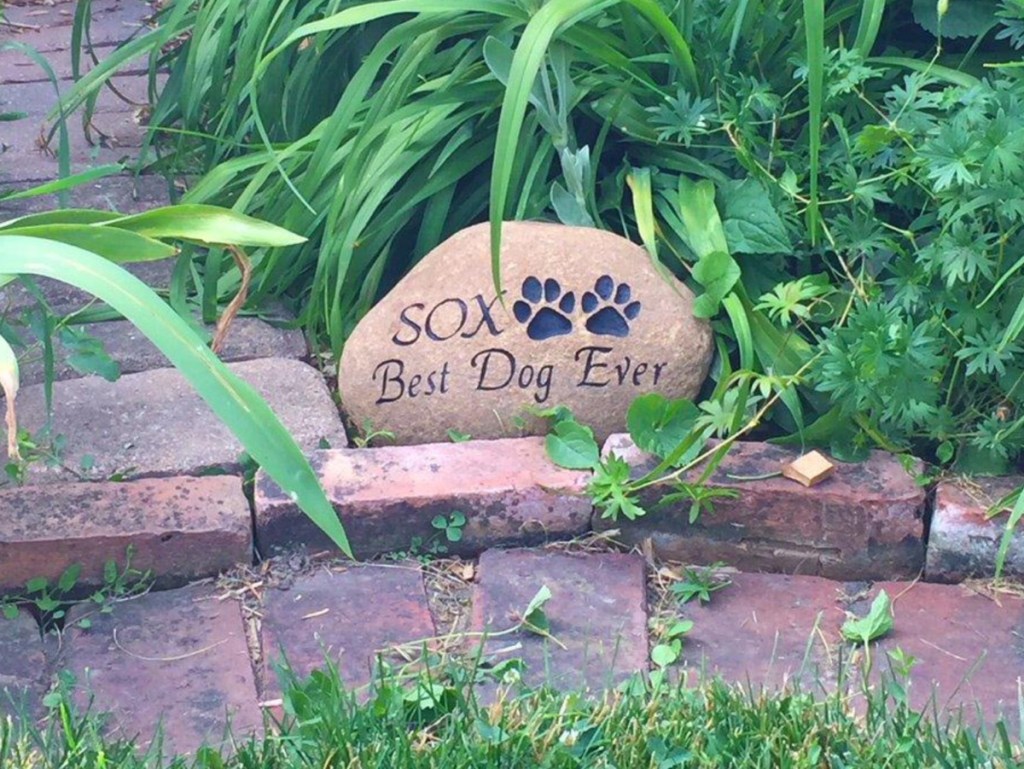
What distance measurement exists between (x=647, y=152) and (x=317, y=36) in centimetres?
71

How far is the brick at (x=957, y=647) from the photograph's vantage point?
74.5 inches

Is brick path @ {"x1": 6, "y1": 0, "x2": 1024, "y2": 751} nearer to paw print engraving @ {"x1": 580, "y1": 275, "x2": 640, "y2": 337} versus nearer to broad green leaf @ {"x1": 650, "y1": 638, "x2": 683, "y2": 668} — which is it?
broad green leaf @ {"x1": 650, "y1": 638, "x2": 683, "y2": 668}

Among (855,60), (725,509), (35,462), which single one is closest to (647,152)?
(855,60)

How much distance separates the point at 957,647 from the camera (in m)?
2.01

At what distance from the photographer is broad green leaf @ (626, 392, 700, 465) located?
7.30 feet

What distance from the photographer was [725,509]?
2.17 m

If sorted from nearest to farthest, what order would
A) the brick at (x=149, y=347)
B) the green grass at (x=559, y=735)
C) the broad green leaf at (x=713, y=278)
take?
the green grass at (x=559, y=735), the broad green leaf at (x=713, y=278), the brick at (x=149, y=347)

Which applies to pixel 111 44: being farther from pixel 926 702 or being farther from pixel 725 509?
pixel 926 702

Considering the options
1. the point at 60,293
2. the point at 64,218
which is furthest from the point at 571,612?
the point at 60,293

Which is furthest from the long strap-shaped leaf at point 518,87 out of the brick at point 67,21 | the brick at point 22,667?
the brick at point 67,21

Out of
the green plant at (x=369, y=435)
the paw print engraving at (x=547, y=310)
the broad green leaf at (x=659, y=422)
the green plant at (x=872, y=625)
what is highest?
the paw print engraving at (x=547, y=310)

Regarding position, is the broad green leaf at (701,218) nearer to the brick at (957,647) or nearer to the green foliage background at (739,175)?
the green foliage background at (739,175)

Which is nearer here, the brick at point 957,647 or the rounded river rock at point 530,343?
the brick at point 957,647

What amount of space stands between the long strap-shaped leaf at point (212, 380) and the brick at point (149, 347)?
1163mm
